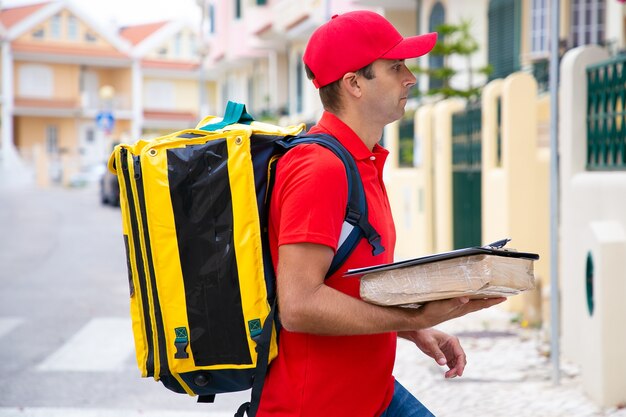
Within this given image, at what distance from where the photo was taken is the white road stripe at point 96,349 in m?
8.70

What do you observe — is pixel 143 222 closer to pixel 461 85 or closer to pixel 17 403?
pixel 17 403

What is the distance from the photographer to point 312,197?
2.54 meters

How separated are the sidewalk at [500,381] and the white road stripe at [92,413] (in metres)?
1.49

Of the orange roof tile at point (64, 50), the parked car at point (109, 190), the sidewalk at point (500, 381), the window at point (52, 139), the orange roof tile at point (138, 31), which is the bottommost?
the sidewalk at point (500, 381)

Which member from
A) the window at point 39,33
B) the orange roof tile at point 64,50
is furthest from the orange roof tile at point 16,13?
the orange roof tile at point 64,50

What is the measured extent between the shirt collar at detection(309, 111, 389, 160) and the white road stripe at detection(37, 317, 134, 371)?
611 cm

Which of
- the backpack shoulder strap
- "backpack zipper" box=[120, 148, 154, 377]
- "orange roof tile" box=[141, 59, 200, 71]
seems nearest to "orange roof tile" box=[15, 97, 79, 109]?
"orange roof tile" box=[141, 59, 200, 71]

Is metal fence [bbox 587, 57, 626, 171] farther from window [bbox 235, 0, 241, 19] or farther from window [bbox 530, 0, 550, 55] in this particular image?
window [bbox 235, 0, 241, 19]

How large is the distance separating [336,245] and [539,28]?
17792 millimetres

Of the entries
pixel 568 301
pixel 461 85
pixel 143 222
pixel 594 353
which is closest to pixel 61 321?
pixel 568 301

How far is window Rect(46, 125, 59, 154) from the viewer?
7231 cm

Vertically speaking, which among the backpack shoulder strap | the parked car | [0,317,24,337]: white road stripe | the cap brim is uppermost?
the cap brim

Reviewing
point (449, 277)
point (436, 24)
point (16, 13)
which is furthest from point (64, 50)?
point (449, 277)

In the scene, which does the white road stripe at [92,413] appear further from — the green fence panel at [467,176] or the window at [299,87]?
A: the window at [299,87]
